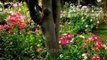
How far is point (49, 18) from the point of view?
5.05 metres

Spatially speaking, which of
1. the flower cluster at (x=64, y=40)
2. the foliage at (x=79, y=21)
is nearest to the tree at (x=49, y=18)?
the flower cluster at (x=64, y=40)

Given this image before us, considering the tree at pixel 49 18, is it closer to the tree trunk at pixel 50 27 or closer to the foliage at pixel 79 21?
the tree trunk at pixel 50 27

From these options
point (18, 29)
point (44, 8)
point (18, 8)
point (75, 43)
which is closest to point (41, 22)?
point (44, 8)

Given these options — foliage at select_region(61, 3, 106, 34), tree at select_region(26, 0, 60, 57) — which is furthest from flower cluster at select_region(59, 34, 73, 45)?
foliage at select_region(61, 3, 106, 34)

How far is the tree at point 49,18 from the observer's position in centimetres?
484

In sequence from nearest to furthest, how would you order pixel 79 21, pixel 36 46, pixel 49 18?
pixel 49 18
pixel 36 46
pixel 79 21

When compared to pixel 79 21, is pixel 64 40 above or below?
above

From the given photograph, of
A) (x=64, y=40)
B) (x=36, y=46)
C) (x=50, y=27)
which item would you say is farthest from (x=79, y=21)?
(x=50, y=27)

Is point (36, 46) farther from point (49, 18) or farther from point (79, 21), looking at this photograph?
point (79, 21)

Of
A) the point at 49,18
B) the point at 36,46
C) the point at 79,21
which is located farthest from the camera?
the point at 79,21

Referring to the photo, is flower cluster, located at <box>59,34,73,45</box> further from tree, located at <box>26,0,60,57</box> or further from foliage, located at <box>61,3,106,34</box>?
foliage, located at <box>61,3,106,34</box>

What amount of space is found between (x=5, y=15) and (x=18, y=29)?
135 centimetres

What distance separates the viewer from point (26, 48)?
5.94m

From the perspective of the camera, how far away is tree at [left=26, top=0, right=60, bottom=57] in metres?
4.84
